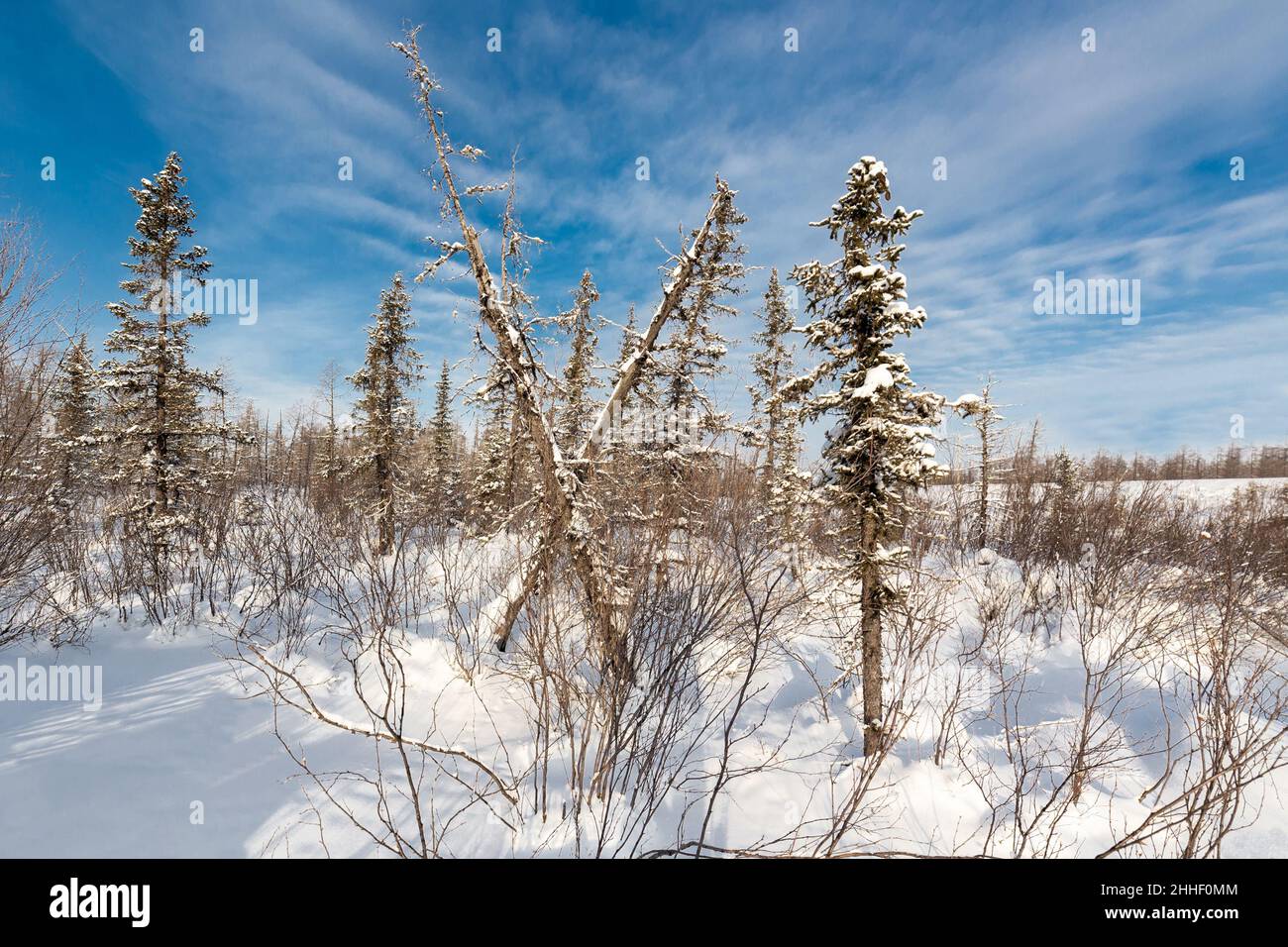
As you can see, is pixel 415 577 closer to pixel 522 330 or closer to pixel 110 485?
pixel 522 330

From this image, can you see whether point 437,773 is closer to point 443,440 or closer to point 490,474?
point 490,474

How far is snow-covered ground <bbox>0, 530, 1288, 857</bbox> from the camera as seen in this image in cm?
352

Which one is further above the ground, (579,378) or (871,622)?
(579,378)

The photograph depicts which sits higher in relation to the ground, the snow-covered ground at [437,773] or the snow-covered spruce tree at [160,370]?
the snow-covered spruce tree at [160,370]

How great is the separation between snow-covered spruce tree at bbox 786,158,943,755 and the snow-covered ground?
4.64 feet

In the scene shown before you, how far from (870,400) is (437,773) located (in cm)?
696

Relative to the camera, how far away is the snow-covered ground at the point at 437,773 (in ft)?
11.5

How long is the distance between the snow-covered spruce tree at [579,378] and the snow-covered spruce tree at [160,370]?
1084 centimetres

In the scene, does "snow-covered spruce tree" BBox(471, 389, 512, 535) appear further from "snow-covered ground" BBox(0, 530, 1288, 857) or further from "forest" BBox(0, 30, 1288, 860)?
"snow-covered ground" BBox(0, 530, 1288, 857)

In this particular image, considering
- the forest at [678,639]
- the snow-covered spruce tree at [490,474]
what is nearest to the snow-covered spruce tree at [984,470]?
the forest at [678,639]

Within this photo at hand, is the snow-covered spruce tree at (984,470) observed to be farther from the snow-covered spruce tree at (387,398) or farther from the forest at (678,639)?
the snow-covered spruce tree at (387,398)

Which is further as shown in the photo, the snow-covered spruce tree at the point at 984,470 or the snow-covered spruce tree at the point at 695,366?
the snow-covered spruce tree at the point at 984,470

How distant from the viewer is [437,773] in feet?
13.7

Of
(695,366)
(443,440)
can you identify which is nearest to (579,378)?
(695,366)
